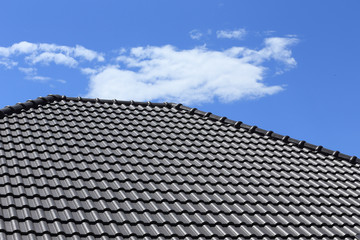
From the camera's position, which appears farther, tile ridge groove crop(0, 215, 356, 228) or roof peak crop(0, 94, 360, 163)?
roof peak crop(0, 94, 360, 163)

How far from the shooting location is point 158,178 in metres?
9.20

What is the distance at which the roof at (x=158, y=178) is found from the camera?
25.1 ft

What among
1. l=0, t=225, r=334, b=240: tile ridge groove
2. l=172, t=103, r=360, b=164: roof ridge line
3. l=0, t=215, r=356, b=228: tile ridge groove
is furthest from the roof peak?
l=0, t=225, r=334, b=240: tile ridge groove

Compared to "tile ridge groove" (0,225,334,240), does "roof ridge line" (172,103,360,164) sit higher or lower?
higher

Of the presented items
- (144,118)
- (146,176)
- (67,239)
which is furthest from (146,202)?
(144,118)

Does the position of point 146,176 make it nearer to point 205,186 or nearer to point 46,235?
point 205,186

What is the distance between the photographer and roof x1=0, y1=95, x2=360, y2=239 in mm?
7648

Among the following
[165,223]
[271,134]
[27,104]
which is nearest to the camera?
[165,223]

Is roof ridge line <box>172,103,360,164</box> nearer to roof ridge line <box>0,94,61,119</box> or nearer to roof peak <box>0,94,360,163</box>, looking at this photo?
roof peak <box>0,94,360,163</box>

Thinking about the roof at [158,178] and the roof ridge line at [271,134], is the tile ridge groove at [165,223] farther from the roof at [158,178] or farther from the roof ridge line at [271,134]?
the roof ridge line at [271,134]

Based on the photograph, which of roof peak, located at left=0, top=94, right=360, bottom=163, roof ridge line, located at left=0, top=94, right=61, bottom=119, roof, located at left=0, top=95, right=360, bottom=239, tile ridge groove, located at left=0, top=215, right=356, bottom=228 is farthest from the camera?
roof peak, located at left=0, top=94, right=360, bottom=163

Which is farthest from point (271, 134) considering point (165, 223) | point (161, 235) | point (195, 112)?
point (161, 235)

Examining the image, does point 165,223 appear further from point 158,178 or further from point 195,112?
point 195,112

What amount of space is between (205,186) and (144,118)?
367cm
